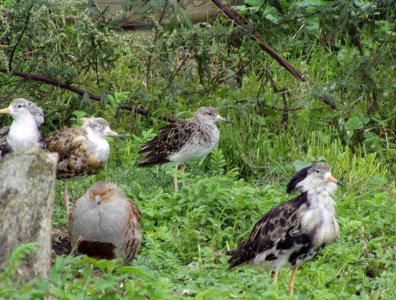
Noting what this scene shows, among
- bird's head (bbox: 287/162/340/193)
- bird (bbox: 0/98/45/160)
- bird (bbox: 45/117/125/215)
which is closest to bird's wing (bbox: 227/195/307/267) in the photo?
bird's head (bbox: 287/162/340/193)

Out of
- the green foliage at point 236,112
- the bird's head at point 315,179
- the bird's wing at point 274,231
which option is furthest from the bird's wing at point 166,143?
the bird's head at point 315,179

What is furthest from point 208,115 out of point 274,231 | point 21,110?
point 274,231

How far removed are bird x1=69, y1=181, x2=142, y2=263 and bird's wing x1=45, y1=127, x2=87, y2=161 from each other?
6.96 ft

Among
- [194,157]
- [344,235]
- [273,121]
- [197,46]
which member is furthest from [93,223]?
[273,121]

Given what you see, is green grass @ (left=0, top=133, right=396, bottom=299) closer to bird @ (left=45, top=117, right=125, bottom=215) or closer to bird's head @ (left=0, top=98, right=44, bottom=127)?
bird @ (left=45, top=117, right=125, bottom=215)

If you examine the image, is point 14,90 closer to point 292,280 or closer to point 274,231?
point 274,231

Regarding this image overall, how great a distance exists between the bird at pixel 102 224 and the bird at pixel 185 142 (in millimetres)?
3082

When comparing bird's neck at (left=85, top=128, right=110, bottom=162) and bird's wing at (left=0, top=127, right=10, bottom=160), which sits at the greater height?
bird's neck at (left=85, top=128, right=110, bottom=162)

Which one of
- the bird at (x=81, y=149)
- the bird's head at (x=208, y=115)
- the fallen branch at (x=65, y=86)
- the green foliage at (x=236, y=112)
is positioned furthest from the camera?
the fallen branch at (x=65, y=86)

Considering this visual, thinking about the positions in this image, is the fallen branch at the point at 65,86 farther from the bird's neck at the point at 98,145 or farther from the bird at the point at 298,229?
the bird at the point at 298,229

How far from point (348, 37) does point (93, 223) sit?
5526 mm

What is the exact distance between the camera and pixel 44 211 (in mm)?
5535

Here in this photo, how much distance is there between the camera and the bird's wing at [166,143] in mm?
10570

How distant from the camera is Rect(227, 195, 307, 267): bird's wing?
7.70 m
